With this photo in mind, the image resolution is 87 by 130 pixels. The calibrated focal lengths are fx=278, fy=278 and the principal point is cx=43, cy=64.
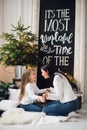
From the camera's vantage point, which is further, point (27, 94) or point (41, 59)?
point (41, 59)

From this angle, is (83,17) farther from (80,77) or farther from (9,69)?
(9,69)

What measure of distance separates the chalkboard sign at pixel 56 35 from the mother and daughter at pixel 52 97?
5.49ft

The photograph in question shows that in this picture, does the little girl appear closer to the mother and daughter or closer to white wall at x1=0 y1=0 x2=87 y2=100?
the mother and daughter

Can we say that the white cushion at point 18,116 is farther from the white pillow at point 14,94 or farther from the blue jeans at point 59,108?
the white pillow at point 14,94

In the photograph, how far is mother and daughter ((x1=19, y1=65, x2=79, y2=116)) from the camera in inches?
171

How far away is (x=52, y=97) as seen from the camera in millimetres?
4375

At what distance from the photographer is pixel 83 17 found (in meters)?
5.98

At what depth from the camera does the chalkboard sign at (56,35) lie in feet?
20.3

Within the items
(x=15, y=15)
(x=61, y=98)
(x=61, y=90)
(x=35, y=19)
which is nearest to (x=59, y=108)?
(x=61, y=98)

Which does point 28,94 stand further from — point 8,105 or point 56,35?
point 56,35

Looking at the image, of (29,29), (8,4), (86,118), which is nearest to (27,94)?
(86,118)

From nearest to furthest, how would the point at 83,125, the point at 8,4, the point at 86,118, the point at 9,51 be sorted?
the point at 83,125 → the point at 86,118 → the point at 9,51 → the point at 8,4

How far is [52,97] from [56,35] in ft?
7.26

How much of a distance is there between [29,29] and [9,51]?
1017mm
